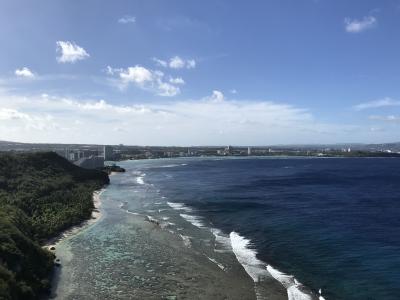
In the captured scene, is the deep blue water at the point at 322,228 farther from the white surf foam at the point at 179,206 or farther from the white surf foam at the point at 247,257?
the white surf foam at the point at 179,206

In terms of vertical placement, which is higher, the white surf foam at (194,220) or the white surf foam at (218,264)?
the white surf foam at (194,220)

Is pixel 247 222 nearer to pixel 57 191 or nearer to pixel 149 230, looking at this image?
pixel 149 230

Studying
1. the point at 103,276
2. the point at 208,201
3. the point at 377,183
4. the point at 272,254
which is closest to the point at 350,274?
the point at 272,254

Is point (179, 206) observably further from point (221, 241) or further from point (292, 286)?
point (292, 286)

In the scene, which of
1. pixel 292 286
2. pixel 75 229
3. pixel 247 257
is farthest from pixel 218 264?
pixel 75 229

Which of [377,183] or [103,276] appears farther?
[377,183]

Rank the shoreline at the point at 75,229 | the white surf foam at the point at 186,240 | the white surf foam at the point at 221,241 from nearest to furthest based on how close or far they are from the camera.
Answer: the white surf foam at the point at 221,241, the white surf foam at the point at 186,240, the shoreline at the point at 75,229

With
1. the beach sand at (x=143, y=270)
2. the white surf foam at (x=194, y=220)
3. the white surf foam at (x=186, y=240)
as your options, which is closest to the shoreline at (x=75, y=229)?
the beach sand at (x=143, y=270)
